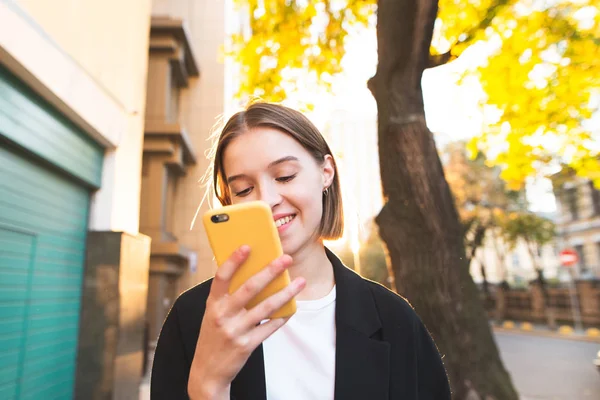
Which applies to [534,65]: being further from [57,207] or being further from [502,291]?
[502,291]

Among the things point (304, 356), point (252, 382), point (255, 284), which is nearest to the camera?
point (255, 284)

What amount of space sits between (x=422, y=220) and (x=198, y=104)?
15115 millimetres

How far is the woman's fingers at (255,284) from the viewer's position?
977 mm

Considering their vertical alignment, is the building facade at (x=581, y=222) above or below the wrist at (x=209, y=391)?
above

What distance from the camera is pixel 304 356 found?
1441 mm

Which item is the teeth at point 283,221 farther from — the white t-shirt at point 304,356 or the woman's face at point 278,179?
the white t-shirt at point 304,356

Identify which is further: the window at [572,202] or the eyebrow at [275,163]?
the window at [572,202]

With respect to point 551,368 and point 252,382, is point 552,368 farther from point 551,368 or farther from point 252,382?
point 252,382

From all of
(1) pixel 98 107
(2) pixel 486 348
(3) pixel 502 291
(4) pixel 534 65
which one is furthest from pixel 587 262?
(1) pixel 98 107

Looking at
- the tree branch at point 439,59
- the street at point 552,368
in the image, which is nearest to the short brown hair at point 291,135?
the tree branch at point 439,59

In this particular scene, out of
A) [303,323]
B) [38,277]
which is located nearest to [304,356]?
[303,323]

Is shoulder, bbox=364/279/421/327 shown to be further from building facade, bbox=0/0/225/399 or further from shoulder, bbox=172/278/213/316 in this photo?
building facade, bbox=0/0/225/399

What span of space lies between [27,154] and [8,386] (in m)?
1.89

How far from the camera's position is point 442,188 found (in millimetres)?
4008
